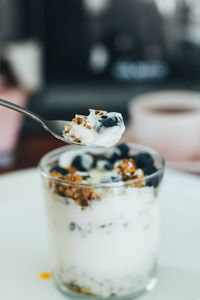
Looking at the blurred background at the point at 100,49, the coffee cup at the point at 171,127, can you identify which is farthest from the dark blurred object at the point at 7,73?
the coffee cup at the point at 171,127

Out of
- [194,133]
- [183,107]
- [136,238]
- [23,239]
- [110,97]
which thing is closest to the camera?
[136,238]

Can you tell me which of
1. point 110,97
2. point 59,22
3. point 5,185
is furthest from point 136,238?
point 59,22

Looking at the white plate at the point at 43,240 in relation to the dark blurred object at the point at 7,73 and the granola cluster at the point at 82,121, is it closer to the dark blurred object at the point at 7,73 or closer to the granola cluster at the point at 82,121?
the granola cluster at the point at 82,121

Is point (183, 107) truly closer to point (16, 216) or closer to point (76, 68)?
point (16, 216)

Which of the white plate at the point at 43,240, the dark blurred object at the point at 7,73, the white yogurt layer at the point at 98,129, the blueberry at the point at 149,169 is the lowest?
the dark blurred object at the point at 7,73

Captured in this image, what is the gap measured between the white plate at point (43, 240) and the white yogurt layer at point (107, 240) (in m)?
0.04

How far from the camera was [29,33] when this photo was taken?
3.00 meters

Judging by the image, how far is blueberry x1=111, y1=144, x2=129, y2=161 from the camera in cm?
70

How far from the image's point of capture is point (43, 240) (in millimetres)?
789

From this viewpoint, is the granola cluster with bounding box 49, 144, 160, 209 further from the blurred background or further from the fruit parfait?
the blurred background

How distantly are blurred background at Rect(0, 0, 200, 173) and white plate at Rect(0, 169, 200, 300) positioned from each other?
1.85 metres

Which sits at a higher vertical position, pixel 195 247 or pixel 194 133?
pixel 194 133

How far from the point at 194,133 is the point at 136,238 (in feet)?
1.35

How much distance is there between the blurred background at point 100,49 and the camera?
283cm
